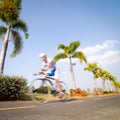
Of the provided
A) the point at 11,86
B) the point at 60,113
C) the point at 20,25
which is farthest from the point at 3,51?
the point at 60,113

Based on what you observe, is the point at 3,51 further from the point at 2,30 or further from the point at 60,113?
the point at 60,113

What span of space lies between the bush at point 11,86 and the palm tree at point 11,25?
23.4ft

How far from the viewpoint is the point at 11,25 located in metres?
22.6

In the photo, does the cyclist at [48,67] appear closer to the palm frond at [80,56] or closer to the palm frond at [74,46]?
the palm frond at [80,56]

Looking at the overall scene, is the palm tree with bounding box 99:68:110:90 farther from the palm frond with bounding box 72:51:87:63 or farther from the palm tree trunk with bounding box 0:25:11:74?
the palm tree trunk with bounding box 0:25:11:74

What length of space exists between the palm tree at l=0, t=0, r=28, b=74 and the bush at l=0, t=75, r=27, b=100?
7147 millimetres

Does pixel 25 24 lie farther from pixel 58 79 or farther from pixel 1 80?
pixel 58 79

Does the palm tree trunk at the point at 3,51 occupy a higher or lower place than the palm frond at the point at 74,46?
lower

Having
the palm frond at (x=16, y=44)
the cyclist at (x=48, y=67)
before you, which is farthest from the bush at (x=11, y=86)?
the palm frond at (x=16, y=44)

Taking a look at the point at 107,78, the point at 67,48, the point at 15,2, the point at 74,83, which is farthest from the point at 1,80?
the point at 107,78

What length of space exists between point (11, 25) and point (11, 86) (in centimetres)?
1222

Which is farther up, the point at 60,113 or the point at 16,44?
the point at 16,44

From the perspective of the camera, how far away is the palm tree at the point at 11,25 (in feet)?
68.0

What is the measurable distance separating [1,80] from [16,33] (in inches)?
458
